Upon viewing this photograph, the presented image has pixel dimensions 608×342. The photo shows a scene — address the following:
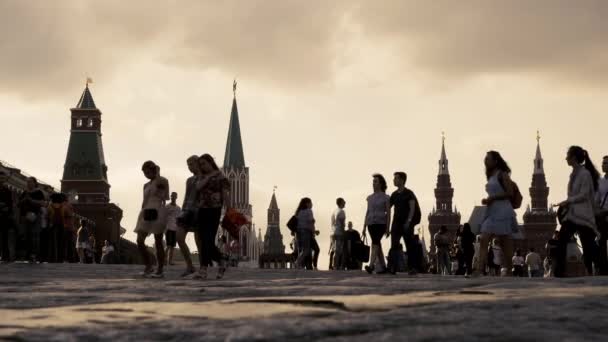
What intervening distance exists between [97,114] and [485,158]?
108131 mm

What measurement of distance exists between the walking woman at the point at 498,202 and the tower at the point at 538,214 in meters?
157

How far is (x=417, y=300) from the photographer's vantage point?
645cm

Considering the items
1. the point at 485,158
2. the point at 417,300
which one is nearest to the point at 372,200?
the point at 485,158

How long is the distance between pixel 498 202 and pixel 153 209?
388 centimetres

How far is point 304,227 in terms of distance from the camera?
21.1 metres

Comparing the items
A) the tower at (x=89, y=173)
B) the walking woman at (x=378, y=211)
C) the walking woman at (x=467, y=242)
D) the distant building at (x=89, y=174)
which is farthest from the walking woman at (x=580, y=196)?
the tower at (x=89, y=173)

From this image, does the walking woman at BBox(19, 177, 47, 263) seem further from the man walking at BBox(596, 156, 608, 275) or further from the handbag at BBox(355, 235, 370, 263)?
the man walking at BBox(596, 156, 608, 275)

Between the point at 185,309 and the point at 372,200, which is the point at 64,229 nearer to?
the point at 372,200

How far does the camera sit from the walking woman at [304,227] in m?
20.9

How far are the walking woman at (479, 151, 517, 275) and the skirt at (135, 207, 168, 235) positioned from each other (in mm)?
3637

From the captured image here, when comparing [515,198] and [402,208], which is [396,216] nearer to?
[402,208]

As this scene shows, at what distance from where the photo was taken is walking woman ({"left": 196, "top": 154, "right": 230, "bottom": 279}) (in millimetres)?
12234

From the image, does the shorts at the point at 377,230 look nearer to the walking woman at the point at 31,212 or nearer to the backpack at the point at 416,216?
the backpack at the point at 416,216

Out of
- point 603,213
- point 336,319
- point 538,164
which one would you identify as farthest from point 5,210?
point 538,164
